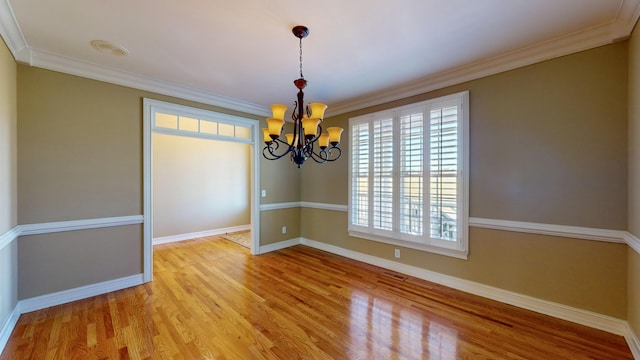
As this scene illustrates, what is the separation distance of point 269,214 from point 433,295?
3063 millimetres

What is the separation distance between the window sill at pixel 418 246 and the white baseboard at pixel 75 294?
10.6 feet

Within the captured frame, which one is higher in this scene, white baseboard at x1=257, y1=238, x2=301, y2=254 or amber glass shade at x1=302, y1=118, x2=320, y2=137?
amber glass shade at x1=302, y1=118, x2=320, y2=137

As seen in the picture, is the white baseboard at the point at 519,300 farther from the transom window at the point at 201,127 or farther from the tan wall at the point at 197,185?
the tan wall at the point at 197,185

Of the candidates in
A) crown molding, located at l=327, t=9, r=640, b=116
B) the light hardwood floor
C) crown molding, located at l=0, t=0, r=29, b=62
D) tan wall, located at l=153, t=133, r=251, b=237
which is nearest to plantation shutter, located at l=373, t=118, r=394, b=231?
crown molding, located at l=327, t=9, r=640, b=116

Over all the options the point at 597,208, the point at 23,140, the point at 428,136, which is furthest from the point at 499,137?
the point at 23,140

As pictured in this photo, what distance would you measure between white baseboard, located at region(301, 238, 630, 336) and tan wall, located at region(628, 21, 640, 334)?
189mm

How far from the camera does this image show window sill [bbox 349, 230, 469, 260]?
10.5ft

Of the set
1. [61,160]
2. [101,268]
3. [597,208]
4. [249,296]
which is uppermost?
[61,160]

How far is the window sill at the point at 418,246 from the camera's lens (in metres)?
3.19

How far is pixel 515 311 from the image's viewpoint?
2693 millimetres

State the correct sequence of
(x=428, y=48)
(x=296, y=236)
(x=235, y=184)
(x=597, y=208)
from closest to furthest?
(x=597, y=208) → (x=428, y=48) → (x=296, y=236) → (x=235, y=184)

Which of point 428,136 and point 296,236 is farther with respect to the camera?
point 296,236

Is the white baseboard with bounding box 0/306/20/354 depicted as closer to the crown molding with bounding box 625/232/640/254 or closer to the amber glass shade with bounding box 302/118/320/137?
the amber glass shade with bounding box 302/118/320/137

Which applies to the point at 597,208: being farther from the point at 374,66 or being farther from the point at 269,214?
the point at 269,214
